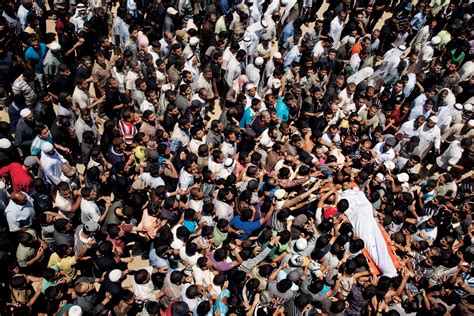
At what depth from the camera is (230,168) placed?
7266 mm

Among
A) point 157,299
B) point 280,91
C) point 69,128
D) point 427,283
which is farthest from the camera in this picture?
point 280,91

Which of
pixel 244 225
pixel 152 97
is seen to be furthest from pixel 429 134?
pixel 152 97

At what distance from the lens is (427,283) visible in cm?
655

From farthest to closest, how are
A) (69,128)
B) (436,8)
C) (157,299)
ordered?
(436,8) → (69,128) → (157,299)

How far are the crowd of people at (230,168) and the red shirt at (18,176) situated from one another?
0.09ft

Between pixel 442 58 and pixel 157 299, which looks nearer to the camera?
pixel 157 299

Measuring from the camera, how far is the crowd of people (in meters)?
6.05

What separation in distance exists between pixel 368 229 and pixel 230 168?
2.37 metres

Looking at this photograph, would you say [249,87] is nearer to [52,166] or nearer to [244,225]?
[244,225]

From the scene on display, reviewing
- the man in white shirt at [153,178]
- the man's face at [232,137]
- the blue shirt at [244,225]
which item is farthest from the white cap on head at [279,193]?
the man in white shirt at [153,178]

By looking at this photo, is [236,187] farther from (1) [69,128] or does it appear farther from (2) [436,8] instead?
(2) [436,8]

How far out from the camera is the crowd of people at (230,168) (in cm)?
605

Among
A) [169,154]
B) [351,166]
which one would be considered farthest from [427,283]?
[169,154]

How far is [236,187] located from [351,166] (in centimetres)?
224
